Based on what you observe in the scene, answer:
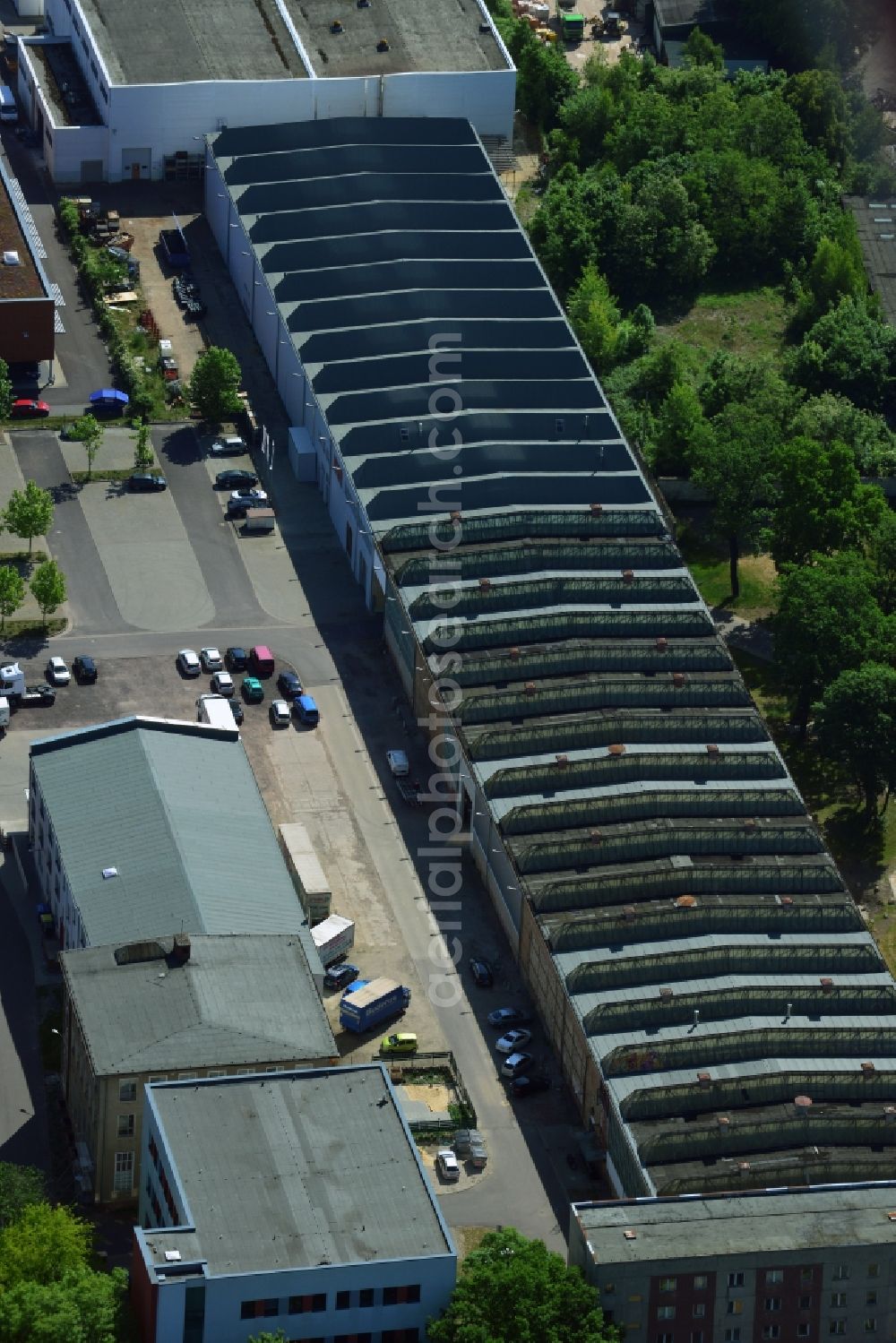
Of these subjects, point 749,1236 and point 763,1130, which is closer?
point 749,1236

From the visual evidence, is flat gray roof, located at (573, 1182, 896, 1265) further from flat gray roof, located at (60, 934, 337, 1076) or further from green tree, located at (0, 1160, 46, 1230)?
green tree, located at (0, 1160, 46, 1230)

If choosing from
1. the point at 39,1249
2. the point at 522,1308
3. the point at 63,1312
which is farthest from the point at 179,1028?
the point at 522,1308

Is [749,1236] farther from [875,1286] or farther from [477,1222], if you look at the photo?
[477,1222]

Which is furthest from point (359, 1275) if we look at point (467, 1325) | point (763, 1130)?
point (763, 1130)

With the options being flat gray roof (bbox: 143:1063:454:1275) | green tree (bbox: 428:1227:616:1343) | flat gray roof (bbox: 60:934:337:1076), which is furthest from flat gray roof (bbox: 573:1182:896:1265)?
flat gray roof (bbox: 60:934:337:1076)
